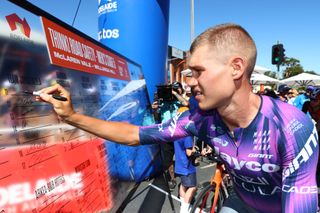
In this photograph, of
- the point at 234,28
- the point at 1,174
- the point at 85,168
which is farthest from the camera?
the point at 85,168

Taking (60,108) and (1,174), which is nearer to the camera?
(1,174)

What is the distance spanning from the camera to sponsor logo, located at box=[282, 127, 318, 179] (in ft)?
5.05

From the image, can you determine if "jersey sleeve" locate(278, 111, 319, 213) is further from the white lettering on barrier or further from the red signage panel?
the red signage panel

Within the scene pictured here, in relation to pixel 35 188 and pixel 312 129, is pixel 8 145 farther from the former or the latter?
pixel 312 129

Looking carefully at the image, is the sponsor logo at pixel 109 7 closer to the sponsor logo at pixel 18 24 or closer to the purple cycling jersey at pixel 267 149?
the sponsor logo at pixel 18 24

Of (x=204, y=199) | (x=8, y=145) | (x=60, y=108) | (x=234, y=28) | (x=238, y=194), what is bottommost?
(x=204, y=199)

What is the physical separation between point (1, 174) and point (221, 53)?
4.26 feet

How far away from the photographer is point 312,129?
5.29 feet

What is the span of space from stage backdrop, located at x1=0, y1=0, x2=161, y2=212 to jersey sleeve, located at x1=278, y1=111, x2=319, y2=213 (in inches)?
55.3

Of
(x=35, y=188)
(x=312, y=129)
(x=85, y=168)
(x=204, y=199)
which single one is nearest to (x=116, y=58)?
(x=85, y=168)

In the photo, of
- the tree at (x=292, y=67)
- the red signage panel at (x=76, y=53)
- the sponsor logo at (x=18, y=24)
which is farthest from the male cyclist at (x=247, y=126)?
the tree at (x=292, y=67)

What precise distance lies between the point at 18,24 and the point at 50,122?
2.22 ft

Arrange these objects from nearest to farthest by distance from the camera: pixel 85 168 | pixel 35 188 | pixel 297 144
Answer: pixel 297 144, pixel 35 188, pixel 85 168

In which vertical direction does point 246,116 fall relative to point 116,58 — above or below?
below
